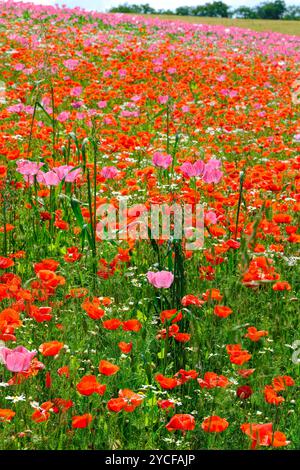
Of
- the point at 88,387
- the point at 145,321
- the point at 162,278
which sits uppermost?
the point at 162,278

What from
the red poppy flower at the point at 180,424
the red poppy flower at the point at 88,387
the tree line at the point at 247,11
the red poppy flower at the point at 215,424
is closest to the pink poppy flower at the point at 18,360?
the red poppy flower at the point at 88,387

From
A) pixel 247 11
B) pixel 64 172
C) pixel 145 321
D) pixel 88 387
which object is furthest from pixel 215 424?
pixel 247 11

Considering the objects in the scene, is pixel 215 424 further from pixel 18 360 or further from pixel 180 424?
pixel 18 360

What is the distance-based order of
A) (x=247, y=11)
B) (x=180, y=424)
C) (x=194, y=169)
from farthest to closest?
(x=247, y=11)
(x=194, y=169)
(x=180, y=424)

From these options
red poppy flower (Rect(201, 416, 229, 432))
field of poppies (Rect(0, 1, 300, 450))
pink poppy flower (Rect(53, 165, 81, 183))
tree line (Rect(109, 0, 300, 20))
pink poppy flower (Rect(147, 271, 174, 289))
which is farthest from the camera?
tree line (Rect(109, 0, 300, 20))

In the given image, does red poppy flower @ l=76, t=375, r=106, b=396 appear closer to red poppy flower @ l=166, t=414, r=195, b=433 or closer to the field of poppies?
the field of poppies

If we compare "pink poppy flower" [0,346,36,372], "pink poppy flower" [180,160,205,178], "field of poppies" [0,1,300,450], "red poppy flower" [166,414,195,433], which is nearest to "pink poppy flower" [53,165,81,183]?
"field of poppies" [0,1,300,450]

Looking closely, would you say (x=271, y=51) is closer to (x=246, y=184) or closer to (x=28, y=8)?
(x=28, y=8)

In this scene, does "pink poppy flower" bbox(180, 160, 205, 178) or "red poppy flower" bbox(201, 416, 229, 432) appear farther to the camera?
"pink poppy flower" bbox(180, 160, 205, 178)

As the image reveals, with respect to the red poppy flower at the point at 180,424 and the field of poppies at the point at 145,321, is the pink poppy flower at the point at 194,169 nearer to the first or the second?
the field of poppies at the point at 145,321

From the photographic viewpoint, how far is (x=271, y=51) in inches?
775

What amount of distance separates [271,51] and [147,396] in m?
17.9

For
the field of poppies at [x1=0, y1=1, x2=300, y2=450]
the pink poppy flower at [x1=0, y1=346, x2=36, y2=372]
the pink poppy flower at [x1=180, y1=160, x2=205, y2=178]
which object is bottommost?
the field of poppies at [x1=0, y1=1, x2=300, y2=450]
